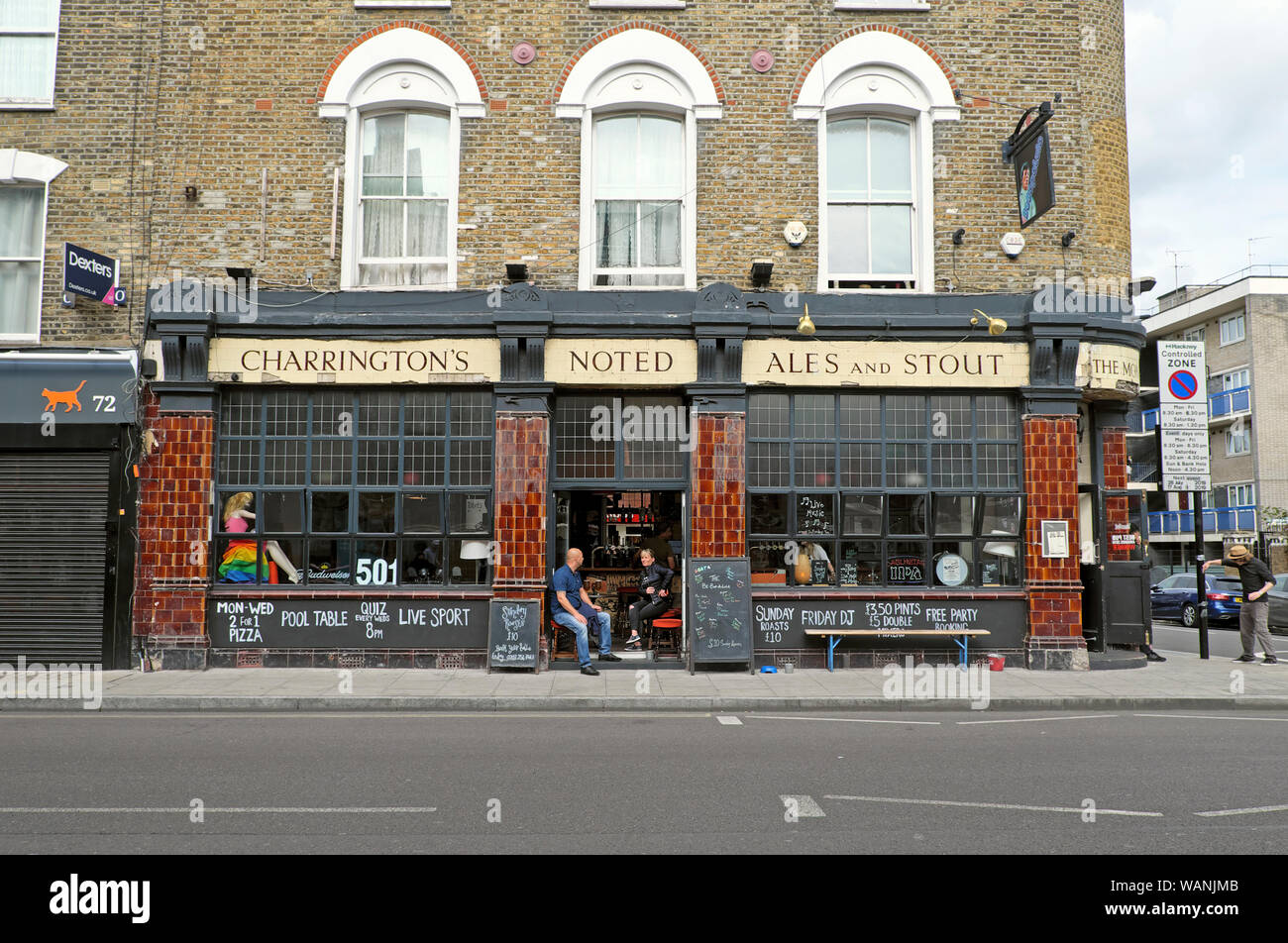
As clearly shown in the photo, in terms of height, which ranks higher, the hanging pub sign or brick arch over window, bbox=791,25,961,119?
brick arch over window, bbox=791,25,961,119

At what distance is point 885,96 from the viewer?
43.9ft

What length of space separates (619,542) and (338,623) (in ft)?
14.8

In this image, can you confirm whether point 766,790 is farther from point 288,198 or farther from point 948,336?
point 288,198

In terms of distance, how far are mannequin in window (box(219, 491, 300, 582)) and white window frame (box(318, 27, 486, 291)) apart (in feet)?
11.4

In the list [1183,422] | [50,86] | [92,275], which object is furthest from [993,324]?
[50,86]

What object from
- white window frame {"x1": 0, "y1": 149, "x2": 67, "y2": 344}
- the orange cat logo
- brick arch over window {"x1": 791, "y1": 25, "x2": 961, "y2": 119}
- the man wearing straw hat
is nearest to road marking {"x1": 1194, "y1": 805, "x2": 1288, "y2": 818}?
the man wearing straw hat

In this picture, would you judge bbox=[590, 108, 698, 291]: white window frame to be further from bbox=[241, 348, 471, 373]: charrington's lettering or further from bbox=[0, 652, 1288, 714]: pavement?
bbox=[0, 652, 1288, 714]: pavement

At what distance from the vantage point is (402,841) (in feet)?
17.2

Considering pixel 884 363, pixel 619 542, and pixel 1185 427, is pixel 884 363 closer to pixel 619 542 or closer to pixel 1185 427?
pixel 619 542

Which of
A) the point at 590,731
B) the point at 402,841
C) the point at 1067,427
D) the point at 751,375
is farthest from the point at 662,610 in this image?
the point at 402,841

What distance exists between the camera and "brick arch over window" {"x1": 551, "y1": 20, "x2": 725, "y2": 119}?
13.2 m

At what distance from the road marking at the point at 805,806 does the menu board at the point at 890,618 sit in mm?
6504

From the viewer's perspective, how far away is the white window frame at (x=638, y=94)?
13227 millimetres

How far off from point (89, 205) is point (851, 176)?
10.9 m
